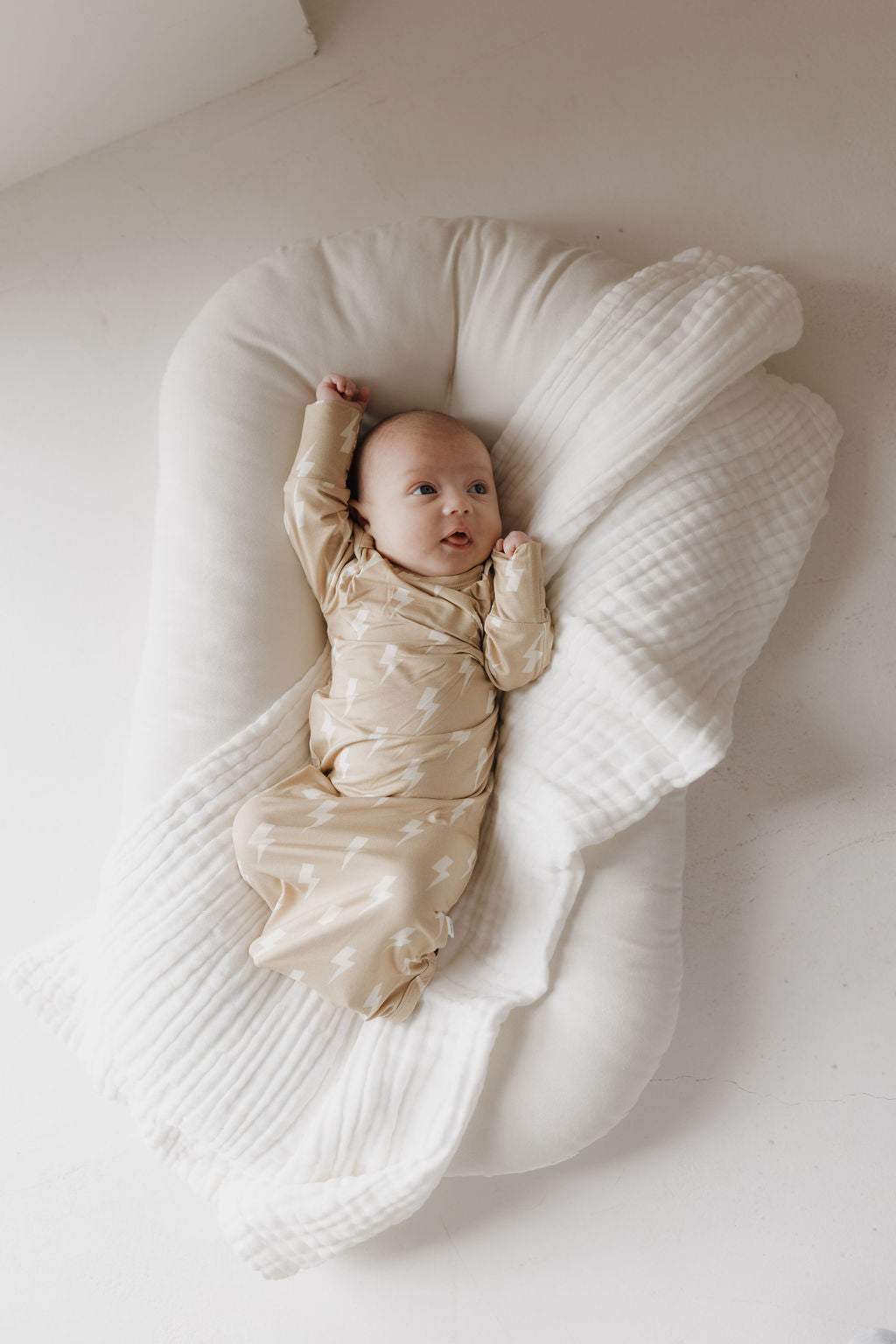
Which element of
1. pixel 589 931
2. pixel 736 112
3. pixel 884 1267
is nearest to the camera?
pixel 589 931

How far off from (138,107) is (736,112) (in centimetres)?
89

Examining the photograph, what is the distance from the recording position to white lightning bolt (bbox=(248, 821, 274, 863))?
1.19 meters

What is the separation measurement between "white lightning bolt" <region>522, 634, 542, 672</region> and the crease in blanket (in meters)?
0.03

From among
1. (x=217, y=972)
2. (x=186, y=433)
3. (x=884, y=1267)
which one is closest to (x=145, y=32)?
(x=186, y=433)

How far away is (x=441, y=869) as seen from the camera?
1.20 m

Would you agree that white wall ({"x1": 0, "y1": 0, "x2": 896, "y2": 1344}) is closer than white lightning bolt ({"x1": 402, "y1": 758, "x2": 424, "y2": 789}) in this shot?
No

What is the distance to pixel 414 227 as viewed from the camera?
4.42 feet

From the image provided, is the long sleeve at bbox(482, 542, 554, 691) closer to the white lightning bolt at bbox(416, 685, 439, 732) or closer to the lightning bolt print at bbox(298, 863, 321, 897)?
the white lightning bolt at bbox(416, 685, 439, 732)

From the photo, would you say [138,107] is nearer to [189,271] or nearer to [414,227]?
[189,271]

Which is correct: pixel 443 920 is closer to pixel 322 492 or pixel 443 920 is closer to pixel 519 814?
pixel 519 814

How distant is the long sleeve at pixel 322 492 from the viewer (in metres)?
1.27

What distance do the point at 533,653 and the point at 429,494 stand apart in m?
0.24

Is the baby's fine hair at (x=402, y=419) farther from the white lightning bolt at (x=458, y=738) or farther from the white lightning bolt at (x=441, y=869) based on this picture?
the white lightning bolt at (x=441, y=869)

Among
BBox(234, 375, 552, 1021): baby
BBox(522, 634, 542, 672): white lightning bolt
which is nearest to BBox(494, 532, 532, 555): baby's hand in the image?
BBox(234, 375, 552, 1021): baby
